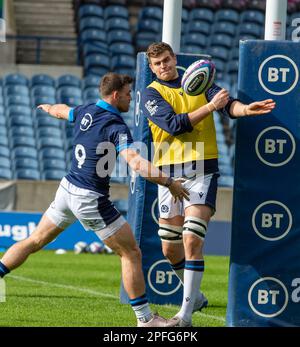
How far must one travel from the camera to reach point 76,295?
11.9 metres

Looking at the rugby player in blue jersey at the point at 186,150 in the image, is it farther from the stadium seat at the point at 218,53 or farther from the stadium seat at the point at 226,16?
the stadium seat at the point at 226,16

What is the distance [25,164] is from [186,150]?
13707 mm

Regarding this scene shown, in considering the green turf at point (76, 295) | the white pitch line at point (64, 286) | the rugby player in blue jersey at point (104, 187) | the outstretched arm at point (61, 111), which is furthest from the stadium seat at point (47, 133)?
the rugby player in blue jersey at point (104, 187)

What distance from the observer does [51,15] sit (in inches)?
1124

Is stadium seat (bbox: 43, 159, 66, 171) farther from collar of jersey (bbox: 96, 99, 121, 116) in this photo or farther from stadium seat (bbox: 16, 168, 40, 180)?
collar of jersey (bbox: 96, 99, 121, 116)

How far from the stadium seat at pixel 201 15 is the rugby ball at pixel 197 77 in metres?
19.3

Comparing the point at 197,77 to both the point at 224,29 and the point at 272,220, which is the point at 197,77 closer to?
the point at 272,220

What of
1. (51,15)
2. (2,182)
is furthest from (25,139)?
(51,15)

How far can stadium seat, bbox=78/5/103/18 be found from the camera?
27.9 m

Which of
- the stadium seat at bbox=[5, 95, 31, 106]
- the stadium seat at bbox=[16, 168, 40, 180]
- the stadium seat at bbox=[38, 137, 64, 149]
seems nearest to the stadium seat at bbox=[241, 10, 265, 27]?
the stadium seat at bbox=[5, 95, 31, 106]

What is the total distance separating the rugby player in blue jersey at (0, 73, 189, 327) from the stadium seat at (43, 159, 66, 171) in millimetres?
13564

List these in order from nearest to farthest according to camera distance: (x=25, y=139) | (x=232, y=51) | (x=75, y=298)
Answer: (x=75, y=298)
(x=25, y=139)
(x=232, y=51)

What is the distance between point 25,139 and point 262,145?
14782 mm
